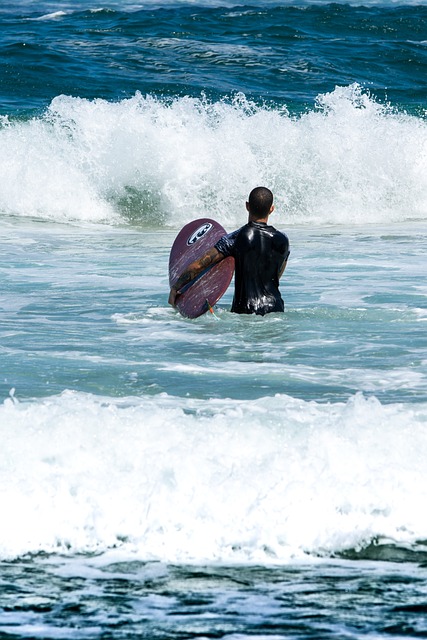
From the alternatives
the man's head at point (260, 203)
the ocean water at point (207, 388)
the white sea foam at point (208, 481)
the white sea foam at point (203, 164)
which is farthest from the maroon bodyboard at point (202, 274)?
the white sea foam at point (203, 164)

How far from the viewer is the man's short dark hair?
289 inches

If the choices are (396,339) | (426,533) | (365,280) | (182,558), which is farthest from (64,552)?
(365,280)

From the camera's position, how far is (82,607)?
141 inches

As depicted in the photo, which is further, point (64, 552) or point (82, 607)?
point (64, 552)

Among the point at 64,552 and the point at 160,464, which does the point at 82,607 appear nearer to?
the point at 64,552

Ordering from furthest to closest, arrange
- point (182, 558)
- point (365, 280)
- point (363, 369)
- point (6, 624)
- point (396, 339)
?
point (365, 280) < point (396, 339) < point (363, 369) < point (182, 558) < point (6, 624)

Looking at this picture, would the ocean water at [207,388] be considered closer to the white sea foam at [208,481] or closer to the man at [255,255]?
the white sea foam at [208,481]

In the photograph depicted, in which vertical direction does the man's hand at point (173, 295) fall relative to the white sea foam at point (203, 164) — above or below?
below

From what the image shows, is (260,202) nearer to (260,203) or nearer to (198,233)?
(260,203)

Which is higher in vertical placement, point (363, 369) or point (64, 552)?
point (363, 369)

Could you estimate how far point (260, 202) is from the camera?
24.1ft

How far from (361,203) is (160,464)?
11.3 meters

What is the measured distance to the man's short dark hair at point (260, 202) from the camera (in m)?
7.34

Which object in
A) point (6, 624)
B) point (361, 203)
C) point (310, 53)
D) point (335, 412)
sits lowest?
point (6, 624)
